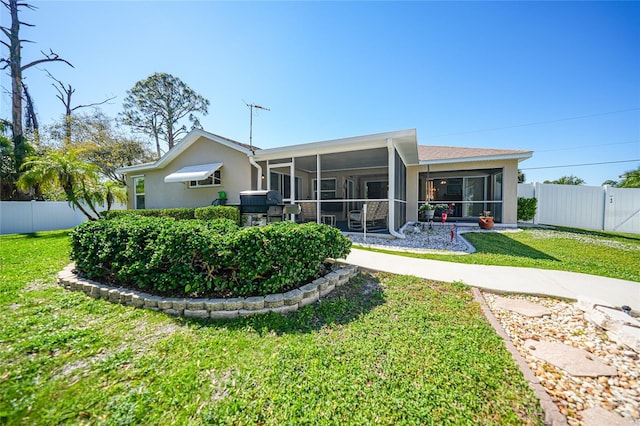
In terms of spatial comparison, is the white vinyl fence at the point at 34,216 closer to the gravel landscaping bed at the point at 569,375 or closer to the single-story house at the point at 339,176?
the single-story house at the point at 339,176

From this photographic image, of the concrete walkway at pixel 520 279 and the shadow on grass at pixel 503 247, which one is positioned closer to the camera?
the concrete walkway at pixel 520 279

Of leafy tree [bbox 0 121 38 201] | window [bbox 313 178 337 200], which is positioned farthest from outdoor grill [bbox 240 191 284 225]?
leafy tree [bbox 0 121 38 201]

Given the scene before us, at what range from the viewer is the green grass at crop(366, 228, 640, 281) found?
490 centimetres

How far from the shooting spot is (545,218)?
12789 millimetres

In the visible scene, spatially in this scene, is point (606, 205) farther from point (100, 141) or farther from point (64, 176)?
point (100, 141)

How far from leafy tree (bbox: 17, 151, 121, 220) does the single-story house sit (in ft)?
8.31

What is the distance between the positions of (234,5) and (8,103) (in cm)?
1827

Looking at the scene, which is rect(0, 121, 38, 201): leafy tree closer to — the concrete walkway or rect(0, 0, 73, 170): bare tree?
rect(0, 0, 73, 170): bare tree

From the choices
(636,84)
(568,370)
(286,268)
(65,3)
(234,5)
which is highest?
(65,3)

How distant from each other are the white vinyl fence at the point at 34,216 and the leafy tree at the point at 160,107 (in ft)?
35.0

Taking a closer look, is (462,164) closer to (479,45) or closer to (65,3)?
(479,45)

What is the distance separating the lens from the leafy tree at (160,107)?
21984 millimetres

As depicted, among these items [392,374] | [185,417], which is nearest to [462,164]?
[392,374]

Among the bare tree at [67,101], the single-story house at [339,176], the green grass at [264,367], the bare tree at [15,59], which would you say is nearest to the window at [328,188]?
the single-story house at [339,176]
